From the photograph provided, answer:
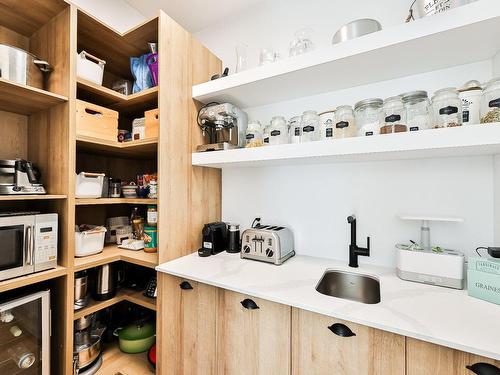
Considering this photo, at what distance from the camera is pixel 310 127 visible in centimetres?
133

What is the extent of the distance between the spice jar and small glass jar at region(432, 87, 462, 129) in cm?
77

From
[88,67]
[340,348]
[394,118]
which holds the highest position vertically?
[88,67]

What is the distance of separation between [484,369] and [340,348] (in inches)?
16.1

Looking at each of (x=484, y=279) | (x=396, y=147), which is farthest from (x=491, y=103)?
(x=484, y=279)

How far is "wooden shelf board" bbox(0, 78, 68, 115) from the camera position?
3.60 feet

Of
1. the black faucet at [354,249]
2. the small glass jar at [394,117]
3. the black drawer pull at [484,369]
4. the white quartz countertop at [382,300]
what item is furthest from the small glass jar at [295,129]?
the black drawer pull at [484,369]

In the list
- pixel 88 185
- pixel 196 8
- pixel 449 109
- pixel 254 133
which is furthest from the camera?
pixel 196 8

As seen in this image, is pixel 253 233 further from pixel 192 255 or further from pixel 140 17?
pixel 140 17

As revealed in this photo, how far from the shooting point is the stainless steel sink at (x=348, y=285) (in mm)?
1215

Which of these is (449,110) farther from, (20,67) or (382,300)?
(20,67)

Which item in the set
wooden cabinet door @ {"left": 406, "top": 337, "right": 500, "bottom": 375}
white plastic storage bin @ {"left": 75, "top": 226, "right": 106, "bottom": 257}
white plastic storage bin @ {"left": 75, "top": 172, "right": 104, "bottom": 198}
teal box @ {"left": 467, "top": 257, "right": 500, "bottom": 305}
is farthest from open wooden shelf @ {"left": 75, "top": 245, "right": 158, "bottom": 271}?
teal box @ {"left": 467, "top": 257, "right": 500, "bottom": 305}

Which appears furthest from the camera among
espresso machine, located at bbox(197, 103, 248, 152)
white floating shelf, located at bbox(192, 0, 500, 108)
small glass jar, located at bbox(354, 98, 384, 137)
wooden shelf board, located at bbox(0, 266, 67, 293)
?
espresso machine, located at bbox(197, 103, 248, 152)

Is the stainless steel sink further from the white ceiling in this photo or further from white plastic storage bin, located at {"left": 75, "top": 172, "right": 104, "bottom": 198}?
the white ceiling

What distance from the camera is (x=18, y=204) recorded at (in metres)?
1.44
